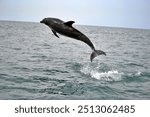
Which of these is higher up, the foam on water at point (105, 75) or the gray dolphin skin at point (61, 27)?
the gray dolphin skin at point (61, 27)

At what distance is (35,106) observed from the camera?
30.5ft

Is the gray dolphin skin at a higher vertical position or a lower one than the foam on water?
higher

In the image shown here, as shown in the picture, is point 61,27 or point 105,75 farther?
point 105,75

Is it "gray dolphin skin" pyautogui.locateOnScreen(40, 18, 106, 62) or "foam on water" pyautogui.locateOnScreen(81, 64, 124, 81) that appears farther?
"foam on water" pyautogui.locateOnScreen(81, 64, 124, 81)

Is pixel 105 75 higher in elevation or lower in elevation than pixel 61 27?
lower

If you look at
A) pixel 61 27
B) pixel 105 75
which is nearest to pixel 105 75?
pixel 105 75

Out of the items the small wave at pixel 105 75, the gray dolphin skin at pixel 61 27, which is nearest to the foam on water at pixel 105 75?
the small wave at pixel 105 75

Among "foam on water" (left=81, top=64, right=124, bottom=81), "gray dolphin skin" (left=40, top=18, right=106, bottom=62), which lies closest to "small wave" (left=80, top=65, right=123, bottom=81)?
"foam on water" (left=81, top=64, right=124, bottom=81)

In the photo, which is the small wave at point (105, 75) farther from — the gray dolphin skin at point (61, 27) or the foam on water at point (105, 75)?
the gray dolphin skin at point (61, 27)

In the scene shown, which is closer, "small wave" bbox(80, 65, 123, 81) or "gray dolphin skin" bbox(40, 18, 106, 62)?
"gray dolphin skin" bbox(40, 18, 106, 62)

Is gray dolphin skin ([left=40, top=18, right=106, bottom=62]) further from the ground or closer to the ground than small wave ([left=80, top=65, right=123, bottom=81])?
further from the ground

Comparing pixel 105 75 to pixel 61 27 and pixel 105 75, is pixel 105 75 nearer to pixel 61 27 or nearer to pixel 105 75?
pixel 105 75

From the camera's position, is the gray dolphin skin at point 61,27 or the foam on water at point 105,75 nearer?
the gray dolphin skin at point 61,27

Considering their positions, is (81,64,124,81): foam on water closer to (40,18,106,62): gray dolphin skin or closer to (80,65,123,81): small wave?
(80,65,123,81): small wave
